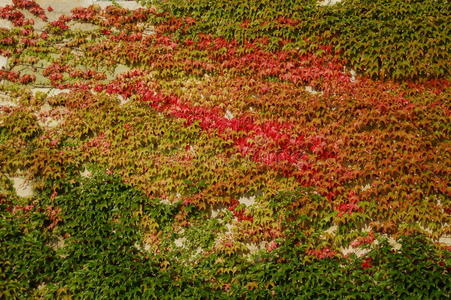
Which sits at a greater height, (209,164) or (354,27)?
(354,27)

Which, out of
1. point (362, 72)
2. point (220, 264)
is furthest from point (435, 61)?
point (220, 264)

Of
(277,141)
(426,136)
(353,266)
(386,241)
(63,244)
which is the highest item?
(426,136)

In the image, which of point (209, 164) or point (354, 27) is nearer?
point (209, 164)

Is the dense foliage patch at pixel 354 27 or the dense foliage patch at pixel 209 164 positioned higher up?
the dense foliage patch at pixel 354 27

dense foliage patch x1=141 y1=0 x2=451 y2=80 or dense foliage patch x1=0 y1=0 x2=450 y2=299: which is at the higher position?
dense foliage patch x1=141 y1=0 x2=451 y2=80

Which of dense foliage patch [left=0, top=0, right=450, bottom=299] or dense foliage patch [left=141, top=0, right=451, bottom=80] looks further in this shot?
dense foliage patch [left=141, top=0, right=451, bottom=80]

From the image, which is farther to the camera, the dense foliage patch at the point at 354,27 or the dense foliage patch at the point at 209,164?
the dense foliage patch at the point at 354,27

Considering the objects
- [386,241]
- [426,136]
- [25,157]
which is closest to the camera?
[386,241]

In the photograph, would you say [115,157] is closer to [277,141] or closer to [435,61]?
[277,141]
